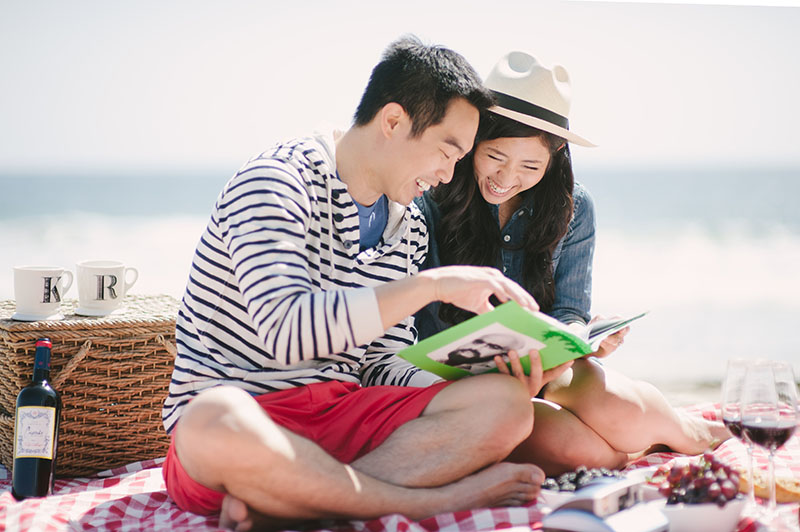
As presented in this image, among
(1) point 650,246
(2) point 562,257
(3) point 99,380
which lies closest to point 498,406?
(2) point 562,257

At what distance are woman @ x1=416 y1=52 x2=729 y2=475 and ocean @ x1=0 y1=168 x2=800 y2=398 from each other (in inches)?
105

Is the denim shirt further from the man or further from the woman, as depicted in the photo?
the man

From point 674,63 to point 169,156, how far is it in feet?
34.4

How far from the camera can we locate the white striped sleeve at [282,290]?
76.2 inches

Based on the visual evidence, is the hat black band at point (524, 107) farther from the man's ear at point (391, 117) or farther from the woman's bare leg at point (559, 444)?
the woman's bare leg at point (559, 444)

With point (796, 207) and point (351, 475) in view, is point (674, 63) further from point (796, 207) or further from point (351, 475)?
point (351, 475)

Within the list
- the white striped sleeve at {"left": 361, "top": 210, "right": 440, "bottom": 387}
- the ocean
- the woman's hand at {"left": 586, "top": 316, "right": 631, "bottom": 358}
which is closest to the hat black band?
the white striped sleeve at {"left": 361, "top": 210, "right": 440, "bottom": 387}

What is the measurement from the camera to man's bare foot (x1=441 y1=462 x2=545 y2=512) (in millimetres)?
2082

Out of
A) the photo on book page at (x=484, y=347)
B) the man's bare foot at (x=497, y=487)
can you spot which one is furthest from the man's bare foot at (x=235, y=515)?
the photo on book page at (x=484, y=347)

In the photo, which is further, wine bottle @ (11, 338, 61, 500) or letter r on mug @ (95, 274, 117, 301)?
letter r on mug @ (95, 274, 117, 301)

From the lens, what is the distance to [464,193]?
112 inches

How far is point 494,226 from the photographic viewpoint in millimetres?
2924

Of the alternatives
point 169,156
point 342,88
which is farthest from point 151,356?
point 169,156

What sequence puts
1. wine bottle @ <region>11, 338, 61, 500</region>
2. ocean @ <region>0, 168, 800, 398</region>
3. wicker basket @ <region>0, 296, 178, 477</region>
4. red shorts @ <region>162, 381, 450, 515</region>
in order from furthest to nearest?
ocean @ <region>0, 168, 800, 398</region>, wicker basket @ <region>0, 296, 178, 477</region>, wine bottle @ <region>11, 338, 61, 500</region>, red shorts @ <region>162, 381, 450, 515</region>
